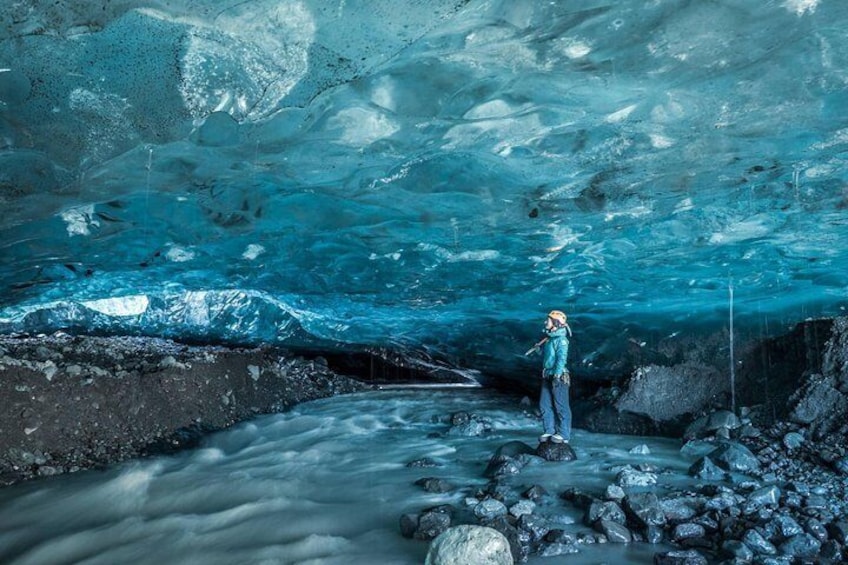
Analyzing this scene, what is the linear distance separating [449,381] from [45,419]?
44.3ft

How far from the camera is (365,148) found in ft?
21.8

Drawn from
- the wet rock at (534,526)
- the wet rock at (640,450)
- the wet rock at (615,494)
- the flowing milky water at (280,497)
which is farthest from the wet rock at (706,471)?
the wet rock at (534,526)

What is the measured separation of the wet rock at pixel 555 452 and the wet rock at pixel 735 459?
1.73 metres

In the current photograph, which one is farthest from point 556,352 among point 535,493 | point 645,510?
point 645,510

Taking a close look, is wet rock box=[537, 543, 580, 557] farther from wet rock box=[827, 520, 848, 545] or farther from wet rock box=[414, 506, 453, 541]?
wet rock box=[827, 520, 848, 545]

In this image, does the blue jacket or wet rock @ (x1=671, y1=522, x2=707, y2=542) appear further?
the blue jacket

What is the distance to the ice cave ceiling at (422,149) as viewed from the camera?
15.5 ft

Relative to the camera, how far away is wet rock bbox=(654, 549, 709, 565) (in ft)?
13.6

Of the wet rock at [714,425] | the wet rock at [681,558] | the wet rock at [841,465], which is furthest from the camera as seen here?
the wet rock at [714,425]

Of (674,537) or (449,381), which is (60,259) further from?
(449,381)

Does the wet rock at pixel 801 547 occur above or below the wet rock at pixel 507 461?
above

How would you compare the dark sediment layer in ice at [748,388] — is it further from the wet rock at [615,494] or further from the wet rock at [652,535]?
the wet rock at [652,535]

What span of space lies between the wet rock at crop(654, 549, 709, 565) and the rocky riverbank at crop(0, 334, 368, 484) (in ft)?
23.8

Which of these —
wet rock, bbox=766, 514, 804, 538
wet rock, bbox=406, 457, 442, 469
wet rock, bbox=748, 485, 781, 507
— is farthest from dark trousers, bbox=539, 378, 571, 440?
wet rock, bbox=766, 514, 804, 538
